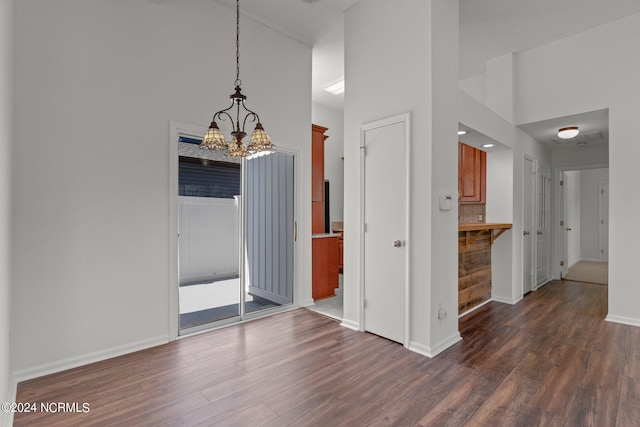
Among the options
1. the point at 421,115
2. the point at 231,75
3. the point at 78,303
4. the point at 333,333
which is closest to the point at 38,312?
the point at 78,303

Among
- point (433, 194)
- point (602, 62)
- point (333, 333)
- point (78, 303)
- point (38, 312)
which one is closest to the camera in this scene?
point (38, 312)

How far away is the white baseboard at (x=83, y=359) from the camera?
2408 millimetres

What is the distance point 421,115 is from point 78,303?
11.1 feet

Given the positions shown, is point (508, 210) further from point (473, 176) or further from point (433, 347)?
point (433, 347)

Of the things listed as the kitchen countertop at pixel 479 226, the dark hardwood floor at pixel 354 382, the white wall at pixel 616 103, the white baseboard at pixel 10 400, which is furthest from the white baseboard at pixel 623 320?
the white baseboard at pixel 10 400

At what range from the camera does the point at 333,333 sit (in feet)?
10.9

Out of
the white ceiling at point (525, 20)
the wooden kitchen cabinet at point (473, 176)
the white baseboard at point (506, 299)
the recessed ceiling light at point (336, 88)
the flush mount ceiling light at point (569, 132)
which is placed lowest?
the white baseboard at point (506, 299)

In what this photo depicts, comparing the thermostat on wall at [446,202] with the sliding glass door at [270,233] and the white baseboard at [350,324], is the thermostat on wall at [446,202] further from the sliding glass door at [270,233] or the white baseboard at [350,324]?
the sliding glass door at [270,233]

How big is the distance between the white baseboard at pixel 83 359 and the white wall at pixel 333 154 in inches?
185

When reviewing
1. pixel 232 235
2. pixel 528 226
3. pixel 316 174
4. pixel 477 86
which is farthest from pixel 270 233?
pixel 477 86

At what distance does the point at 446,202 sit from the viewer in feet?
9.83

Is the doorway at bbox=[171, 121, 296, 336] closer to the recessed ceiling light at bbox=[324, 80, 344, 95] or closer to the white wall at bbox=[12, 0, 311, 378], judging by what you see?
the white wall at bbox=[12, 0, 311, 378]

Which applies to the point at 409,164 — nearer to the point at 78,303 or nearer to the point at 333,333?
the point at 333,333

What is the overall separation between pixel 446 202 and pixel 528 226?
2.80m
